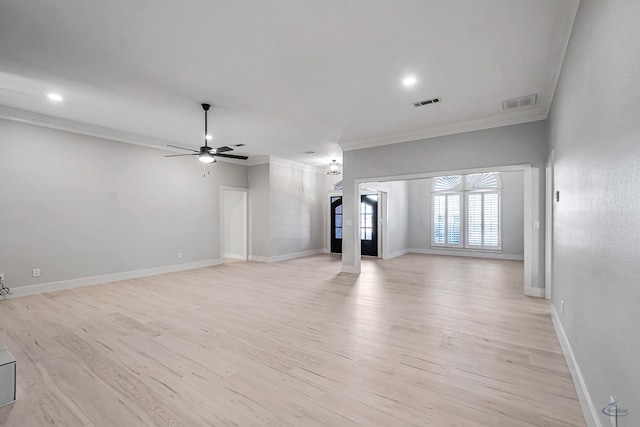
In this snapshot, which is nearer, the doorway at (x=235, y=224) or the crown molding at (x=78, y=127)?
the crown molding at (x=78, y=127)

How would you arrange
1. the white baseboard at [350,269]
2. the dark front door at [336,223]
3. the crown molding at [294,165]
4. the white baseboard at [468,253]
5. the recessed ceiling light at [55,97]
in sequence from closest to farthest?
the recessed ceiling light at [55,97], the white baseboard at [350,269], the crown molding at [294,165], the white baseboard at [468,253], the dark front door at [336,223]

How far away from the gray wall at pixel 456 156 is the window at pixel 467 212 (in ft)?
13.0

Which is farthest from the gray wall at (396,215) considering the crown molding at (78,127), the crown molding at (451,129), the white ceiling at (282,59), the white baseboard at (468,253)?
the crown molding at (78,127)

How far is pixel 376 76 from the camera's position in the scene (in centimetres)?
364

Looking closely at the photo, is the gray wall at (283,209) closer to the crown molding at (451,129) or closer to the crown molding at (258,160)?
the crown molding at (258,160)

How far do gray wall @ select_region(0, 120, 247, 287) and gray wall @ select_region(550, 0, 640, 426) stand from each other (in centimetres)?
721

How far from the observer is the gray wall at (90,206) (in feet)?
16.0

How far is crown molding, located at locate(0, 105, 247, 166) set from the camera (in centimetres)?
484

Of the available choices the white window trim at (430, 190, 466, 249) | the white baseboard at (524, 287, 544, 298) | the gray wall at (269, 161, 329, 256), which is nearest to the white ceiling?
the white baseboard at (524, 287, 544, 298)

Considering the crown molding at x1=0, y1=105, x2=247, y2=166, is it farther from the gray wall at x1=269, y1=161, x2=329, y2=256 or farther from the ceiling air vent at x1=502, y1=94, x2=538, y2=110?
the ceiling air vent at x1=502, y1=94, x2=538, y2=110

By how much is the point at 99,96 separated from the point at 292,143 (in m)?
3.75

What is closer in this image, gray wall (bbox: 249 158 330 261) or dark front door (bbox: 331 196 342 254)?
gray wall (bbox: 249 158 330 261)

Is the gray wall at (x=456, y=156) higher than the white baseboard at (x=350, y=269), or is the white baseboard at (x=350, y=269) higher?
the gray wall at (x=456, y=156)

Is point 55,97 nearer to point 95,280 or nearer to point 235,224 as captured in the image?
point 95,280
